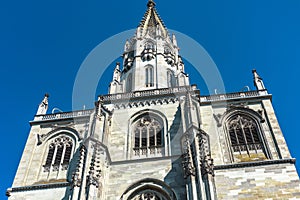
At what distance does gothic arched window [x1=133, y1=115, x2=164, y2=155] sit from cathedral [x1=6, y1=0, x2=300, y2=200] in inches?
2.3

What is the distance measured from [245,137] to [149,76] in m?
10.4

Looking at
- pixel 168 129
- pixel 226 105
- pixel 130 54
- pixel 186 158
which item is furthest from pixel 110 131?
pixel 130 54

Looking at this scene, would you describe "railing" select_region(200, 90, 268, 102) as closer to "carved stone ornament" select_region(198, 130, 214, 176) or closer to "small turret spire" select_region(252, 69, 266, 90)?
"small turret spire" select_region(252, 69, 266, 90)

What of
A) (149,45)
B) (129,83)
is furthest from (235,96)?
(149,45)

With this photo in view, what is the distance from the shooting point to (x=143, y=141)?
65.7ft

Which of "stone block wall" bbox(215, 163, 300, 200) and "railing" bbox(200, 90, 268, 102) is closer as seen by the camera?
→ "stone block wall" bbox(215, 163, 300, 200)

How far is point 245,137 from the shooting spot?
19594 millimetres

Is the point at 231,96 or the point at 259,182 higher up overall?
the point at 231,96

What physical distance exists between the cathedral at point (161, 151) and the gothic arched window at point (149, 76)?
2.56 meters

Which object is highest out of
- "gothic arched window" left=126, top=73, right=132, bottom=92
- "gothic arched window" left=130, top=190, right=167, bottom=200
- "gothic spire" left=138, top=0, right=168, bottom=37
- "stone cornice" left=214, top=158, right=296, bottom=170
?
"gothic spire" left=138, top=0, right=168, bottom=37

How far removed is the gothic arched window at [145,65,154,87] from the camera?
2654 centimetres

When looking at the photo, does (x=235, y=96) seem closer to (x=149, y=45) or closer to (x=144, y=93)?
(x=144, y=93)

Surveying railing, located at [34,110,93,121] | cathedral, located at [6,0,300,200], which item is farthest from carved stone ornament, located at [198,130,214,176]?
railing, located at [34,110,93,121]

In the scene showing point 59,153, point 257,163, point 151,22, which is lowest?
point 257,163
